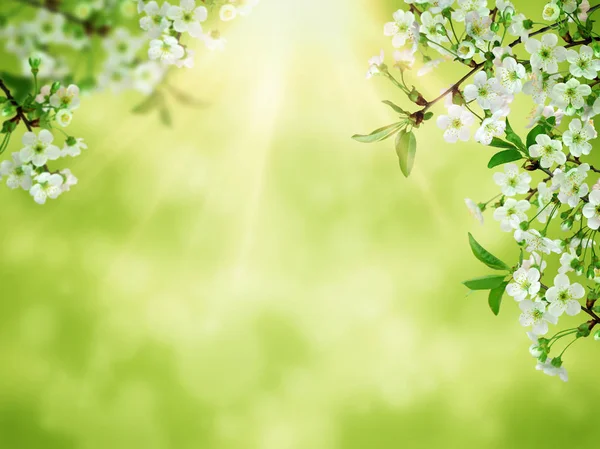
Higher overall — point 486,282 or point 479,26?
point 479,26

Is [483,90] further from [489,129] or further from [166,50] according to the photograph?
[166,50]

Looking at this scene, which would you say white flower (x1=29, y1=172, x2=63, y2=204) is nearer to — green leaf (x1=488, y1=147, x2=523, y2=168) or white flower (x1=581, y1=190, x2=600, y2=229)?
green leaf (x1=488, y1=147, x2=523, y2=168)

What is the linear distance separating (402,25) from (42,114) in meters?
0.88

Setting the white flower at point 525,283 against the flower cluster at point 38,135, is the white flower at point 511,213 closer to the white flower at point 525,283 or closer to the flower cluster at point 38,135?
the white flower at point 525,283

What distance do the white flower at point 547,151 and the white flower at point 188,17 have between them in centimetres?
86

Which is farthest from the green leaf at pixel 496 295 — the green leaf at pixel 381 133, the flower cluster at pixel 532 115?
the green leaf at pixel 381 133

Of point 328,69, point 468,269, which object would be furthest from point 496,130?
point 468,269

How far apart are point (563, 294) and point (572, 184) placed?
25 centimetres

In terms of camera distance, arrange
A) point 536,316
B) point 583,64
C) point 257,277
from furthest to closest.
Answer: point 257,277
point 536,316
point 583,64

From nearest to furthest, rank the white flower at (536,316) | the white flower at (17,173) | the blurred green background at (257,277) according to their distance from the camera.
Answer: the white flower at (536,316) → the white flower at (17,173) → the blurred green background at (257,277)

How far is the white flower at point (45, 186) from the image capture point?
1.52 meters

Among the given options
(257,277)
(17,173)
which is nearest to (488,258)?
(17,173)

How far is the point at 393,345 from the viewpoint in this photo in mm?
4117

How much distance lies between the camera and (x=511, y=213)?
59.4 inches
